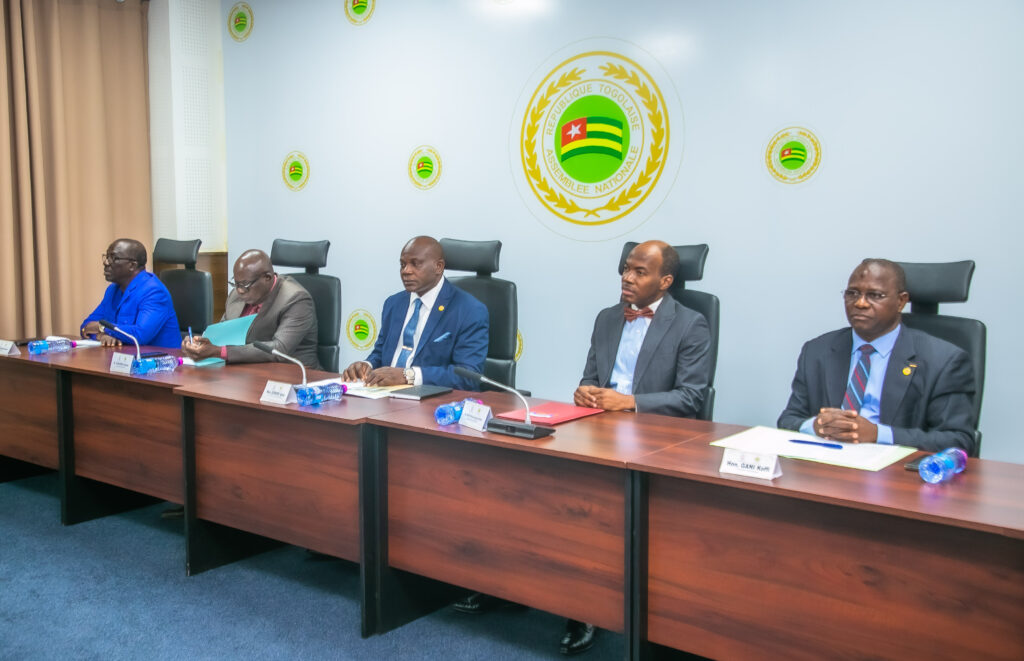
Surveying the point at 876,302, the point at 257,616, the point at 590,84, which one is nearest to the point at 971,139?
the point at 876,302

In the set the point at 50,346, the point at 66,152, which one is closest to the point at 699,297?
the point at 50,346

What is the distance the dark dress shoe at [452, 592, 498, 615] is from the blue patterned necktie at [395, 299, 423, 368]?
108 centimetres

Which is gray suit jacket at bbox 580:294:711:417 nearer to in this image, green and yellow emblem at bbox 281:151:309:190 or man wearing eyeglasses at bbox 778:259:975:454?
man wearing eyeglasses at bbox 778:259:975:454

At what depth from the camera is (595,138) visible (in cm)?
395

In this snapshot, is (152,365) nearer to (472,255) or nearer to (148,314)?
(148,314)

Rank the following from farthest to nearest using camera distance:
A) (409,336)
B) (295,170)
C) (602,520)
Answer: (295,170) < (409,336) < (602,520)

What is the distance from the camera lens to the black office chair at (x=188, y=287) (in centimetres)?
422

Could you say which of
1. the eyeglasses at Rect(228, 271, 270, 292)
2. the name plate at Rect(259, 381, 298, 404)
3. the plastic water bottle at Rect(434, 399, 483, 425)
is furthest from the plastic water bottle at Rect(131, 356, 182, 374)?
the plastic water bottle at Rect(434, 399, 483, 425)

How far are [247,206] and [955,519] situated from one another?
489cm

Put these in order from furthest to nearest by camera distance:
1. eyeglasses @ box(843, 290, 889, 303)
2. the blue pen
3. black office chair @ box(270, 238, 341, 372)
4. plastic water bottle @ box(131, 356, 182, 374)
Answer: black office chair @ box(270, 238, 341, 372), plastic water bottle @ box(131, 356, 182, 374), eyeglasses @ box(843, 290, 889, 303), the blue pen

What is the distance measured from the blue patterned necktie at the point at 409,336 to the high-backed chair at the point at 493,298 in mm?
207

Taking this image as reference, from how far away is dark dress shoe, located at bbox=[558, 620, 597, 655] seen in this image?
7.27ft

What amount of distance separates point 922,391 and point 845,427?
38 cm

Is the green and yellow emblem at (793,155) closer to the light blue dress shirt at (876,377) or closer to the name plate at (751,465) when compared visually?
the light blue dress shirt at (876,377)
